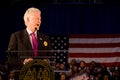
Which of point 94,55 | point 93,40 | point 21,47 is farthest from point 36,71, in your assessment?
point 93,40

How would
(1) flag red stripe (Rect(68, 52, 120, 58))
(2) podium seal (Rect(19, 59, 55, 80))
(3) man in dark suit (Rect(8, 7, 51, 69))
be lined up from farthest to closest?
(1) flag red stripe (Rect(68, 52, 120, 58)), (3) man in dark suit (Rect(8, 7, 51, 69)), (2) podium seal (Rect(19, 59, 55, 80))

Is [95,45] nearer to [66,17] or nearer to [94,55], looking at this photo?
[94,55]

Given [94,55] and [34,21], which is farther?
[94,55]

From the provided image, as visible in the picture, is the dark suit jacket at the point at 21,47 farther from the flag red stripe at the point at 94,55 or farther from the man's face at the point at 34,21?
the flag red stripe at the point at 94,55

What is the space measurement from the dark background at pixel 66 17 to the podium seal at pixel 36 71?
6430 millimetres

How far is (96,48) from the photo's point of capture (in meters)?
8.64

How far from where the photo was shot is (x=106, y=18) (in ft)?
28.5

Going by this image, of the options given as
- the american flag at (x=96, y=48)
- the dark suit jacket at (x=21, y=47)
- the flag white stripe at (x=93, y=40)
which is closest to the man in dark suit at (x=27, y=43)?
the dark suit jacket at (x=21, y=47)

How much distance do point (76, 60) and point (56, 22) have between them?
36.3 inches

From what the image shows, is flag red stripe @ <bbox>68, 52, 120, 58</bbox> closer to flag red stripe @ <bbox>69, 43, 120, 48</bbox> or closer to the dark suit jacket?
flag red stripe @ <bbox>69, 43, 120, 48</bbox>

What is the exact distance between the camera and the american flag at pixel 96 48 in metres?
8.58

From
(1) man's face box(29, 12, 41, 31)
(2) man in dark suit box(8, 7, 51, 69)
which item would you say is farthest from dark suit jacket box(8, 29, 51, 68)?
(1) man's face box(29, 12, 41, 31)

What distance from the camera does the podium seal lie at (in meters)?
2.16

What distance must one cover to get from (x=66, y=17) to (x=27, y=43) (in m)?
6.35
